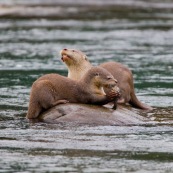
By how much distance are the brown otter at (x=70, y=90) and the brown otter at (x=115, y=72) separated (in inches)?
44.6

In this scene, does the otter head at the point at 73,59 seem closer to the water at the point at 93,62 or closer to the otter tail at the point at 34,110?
the water at the point at 93,62

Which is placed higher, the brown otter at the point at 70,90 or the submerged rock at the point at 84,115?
the brown otter at the point at 70,90

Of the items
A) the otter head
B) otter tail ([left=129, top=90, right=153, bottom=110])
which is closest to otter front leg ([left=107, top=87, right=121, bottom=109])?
otter tail ([left=129, top=90, right=153, bottom=110])

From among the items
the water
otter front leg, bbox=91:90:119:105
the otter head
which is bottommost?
the water

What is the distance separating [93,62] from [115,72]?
29.5 ft

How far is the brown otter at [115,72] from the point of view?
17.1 metres

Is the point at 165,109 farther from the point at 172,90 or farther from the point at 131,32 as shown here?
the point at 131,32

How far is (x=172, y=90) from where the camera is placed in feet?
66.8

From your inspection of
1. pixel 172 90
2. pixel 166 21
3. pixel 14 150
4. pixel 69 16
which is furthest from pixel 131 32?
pixel 14 150

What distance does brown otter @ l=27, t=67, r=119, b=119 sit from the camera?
15.7 meters

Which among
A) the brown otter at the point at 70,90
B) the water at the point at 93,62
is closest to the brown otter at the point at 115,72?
the water at the point at 93,62

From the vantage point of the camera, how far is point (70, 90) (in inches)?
624

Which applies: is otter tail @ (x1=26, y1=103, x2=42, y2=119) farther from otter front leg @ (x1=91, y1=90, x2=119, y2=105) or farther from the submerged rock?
otter front leg @ (x1=91, y1=90, x2=119, y2=105)

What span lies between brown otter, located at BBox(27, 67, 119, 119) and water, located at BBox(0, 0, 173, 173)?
495mm
